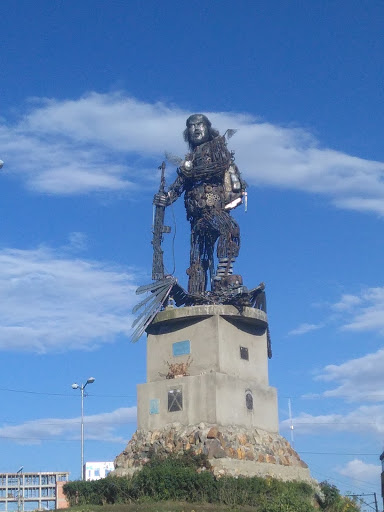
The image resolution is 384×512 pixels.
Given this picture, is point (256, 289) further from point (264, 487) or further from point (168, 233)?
point (264, 487)

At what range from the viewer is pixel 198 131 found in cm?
3516

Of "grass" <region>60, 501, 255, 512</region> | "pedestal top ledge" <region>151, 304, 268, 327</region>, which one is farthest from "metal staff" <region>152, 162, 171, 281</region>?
"grass" <region>60, 501, 255, 512</region>

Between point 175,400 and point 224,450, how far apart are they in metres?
3.09

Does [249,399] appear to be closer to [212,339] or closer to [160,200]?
[212,339]

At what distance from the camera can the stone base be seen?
29156 mm

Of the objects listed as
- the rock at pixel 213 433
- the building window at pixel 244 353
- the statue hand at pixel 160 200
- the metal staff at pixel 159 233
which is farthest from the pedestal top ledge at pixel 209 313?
the statue hand at pixel 160 200

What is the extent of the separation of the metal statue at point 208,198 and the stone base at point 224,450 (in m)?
5.90

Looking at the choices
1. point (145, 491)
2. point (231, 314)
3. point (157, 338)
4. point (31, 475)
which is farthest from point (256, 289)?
point (31, 475)

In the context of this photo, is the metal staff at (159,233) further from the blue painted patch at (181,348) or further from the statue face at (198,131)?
the blue painted patch at (181,348)

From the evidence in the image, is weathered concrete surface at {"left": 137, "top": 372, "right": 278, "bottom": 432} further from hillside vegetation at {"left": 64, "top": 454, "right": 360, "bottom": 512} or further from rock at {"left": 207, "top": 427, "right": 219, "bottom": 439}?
hillside vegetation at {"left": 64, "top": 454, "right": 360, "bottom": 512}

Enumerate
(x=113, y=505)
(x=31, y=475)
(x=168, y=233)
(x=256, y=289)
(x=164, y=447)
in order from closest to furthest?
(x=113, y=505)
(x=164, y=447)
(x=256, y=289)
(x=168, y=233)
(x=31, y=475)

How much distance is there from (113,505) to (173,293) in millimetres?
9251

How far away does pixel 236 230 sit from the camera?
34125mm

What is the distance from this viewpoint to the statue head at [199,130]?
115 feet
